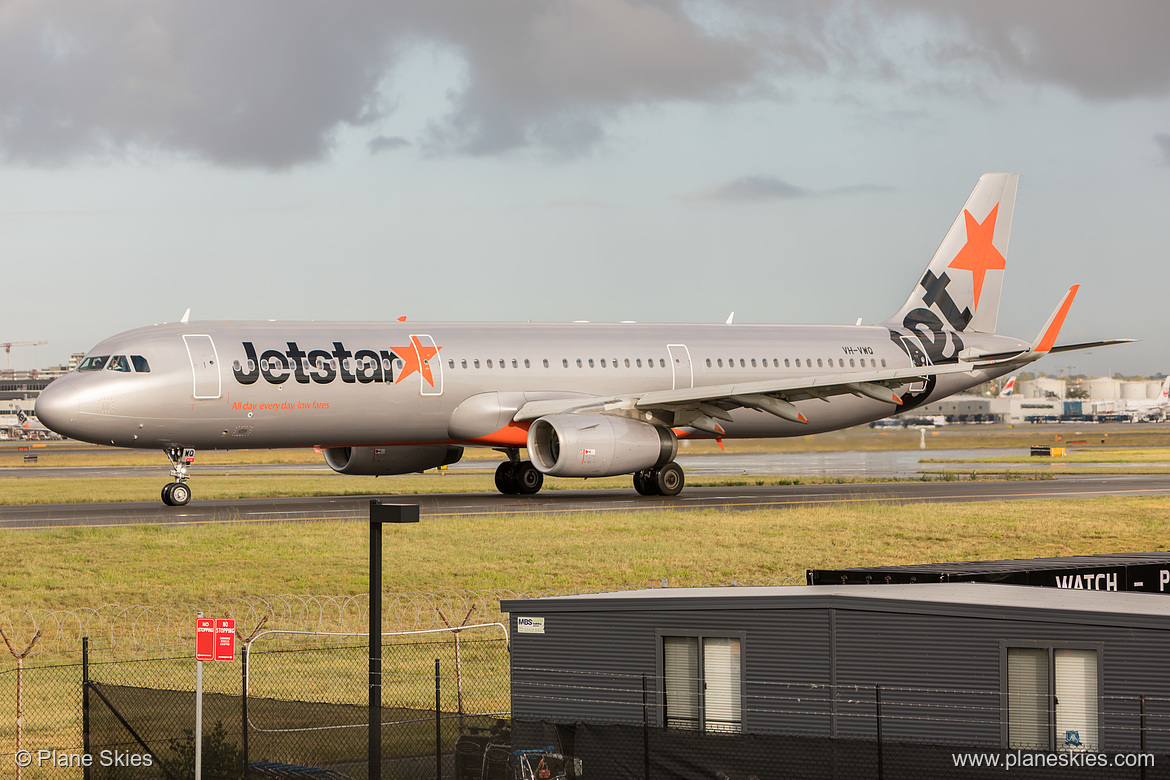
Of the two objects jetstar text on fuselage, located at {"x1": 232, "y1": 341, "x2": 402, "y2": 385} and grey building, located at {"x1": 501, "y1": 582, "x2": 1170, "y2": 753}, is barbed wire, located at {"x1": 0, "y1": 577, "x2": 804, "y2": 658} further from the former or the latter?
jetstar text on fuselage, located at {"x1": 232, "y1": 341, "x2": 402, "y2": 385}

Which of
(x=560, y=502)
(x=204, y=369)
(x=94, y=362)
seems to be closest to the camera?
(x=204, y=369)

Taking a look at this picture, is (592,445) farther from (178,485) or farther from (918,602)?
(918,602)

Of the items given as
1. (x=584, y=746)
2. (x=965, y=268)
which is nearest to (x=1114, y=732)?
(x=584, y=746)

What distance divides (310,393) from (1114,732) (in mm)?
27764

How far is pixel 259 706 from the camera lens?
18.2 m

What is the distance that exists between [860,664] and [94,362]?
27936 millimetres

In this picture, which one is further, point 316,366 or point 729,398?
point 729,398

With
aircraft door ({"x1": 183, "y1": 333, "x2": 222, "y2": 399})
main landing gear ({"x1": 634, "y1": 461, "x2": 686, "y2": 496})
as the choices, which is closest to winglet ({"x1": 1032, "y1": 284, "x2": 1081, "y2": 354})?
main landing gear ({"x1": 634, "y1": 461, "x2": 686, "y2": 496})

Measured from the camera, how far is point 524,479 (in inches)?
1720

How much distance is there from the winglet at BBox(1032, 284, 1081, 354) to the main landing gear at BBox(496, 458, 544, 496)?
1659cm

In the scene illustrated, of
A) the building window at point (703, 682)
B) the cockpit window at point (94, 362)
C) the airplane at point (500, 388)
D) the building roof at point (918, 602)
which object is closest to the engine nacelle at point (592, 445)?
the airplane at point (500, 388)

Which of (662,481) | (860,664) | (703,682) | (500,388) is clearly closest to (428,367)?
(500,388)

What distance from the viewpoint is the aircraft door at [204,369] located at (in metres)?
35.6

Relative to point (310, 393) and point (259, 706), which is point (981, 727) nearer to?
point (259, 706)
